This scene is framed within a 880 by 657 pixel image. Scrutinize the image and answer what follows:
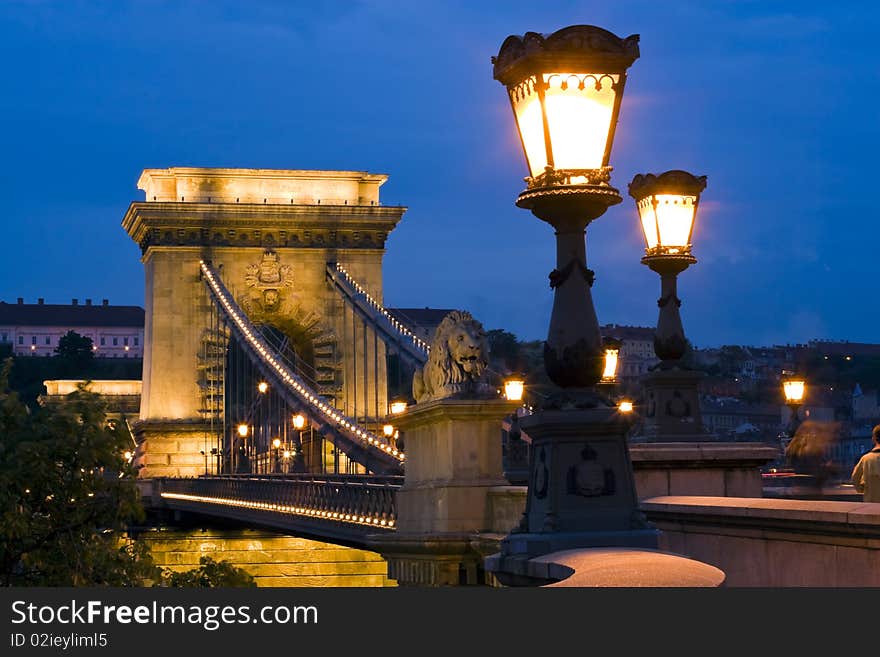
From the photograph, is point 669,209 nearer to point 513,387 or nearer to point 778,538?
point 778,538

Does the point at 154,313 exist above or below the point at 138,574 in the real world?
above

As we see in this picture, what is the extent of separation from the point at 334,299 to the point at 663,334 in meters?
57.0

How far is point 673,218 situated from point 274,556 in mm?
42217

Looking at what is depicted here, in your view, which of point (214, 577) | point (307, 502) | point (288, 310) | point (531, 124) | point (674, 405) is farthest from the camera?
point (288, 310)

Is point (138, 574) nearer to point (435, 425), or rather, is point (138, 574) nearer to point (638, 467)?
point (435, 425)

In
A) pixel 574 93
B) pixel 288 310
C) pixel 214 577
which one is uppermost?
pixel 288 310

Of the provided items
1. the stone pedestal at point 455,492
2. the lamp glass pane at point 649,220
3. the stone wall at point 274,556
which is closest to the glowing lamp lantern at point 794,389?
the stone pedestal at point 455,492

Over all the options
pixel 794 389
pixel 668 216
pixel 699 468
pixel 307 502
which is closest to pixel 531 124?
pixel 668 216

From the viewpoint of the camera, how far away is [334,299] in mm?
74500

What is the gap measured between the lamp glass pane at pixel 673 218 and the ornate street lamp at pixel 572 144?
23.4ft

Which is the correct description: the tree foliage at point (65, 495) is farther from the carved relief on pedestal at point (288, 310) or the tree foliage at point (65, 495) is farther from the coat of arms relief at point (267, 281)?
the coat of arms relief at point (267, 281)

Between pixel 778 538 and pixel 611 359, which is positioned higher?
pixel 611 359

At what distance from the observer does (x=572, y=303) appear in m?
9.77

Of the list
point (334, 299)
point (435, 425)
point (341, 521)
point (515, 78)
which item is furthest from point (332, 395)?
point (515, 78)
